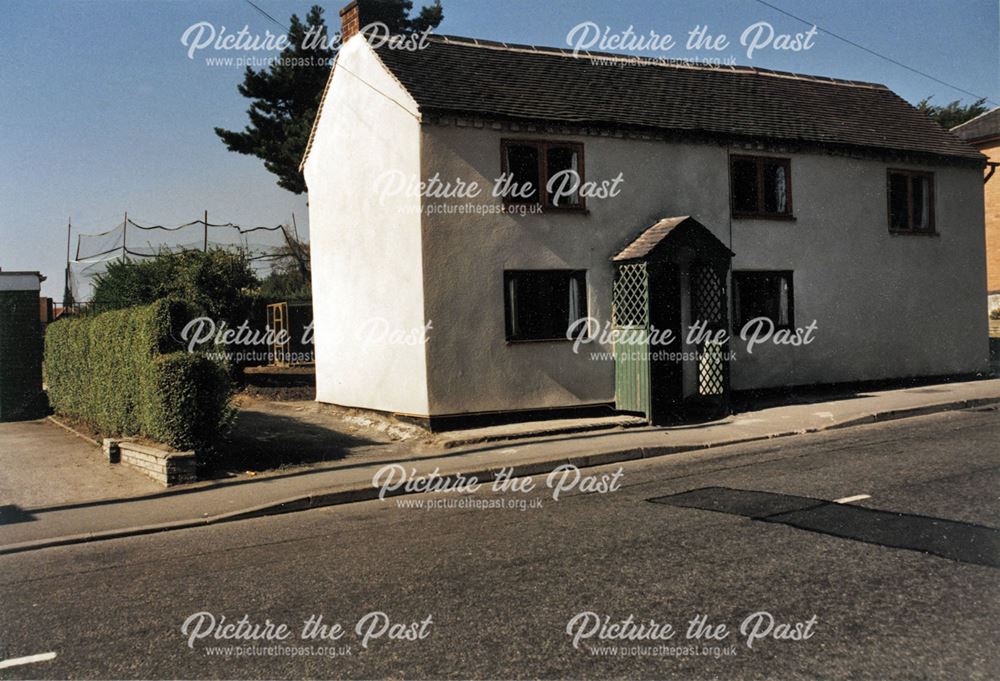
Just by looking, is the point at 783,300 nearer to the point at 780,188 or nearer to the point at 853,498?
the point at 780,188

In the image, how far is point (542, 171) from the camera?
14844 mm

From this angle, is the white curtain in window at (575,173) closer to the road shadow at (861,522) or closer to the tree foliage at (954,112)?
the road shadow at (861,522)

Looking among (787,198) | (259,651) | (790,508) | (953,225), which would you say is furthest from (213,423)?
(953,225)

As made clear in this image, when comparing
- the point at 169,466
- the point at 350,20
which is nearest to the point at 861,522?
the point at 169,466

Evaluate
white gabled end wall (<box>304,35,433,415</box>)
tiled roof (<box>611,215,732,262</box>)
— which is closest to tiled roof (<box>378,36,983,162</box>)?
white gabled end wall (<box>304,35,433,415</box>)

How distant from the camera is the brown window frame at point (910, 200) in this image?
18953 mm

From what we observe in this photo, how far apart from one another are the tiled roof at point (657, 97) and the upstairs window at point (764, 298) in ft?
9.60

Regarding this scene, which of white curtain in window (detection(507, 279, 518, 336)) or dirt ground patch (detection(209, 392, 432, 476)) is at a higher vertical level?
white curtain in window (detection(507, 279, 518, 336))

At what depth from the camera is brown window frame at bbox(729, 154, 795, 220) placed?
55.7 ft

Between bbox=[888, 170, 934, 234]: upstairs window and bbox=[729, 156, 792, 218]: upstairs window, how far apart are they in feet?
10.6

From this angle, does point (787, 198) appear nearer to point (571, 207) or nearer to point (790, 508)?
point (571, 207)

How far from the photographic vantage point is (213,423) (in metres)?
11.1

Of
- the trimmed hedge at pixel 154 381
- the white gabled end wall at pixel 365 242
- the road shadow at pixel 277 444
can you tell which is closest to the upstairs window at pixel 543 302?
the white gabled end wall at pixel 365 242

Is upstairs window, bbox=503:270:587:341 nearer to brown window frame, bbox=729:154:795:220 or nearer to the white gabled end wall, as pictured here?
the white gabled end wall
